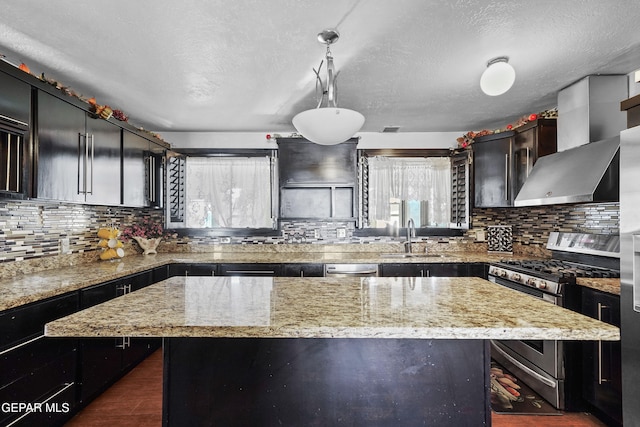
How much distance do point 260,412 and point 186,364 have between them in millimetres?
340

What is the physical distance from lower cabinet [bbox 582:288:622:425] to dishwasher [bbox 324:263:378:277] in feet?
5.68

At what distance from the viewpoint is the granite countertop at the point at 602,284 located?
2.05 metres

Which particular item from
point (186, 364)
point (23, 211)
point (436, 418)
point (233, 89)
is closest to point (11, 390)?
point (186, 364)

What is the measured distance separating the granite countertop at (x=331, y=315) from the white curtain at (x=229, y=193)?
2.34m

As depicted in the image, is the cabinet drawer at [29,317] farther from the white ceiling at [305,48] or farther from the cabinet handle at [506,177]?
the cabinet handle at [506,177]

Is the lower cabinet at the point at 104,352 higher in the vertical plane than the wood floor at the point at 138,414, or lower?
higher

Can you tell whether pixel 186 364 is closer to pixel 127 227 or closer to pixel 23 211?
pixel 23 211

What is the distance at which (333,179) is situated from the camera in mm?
3783

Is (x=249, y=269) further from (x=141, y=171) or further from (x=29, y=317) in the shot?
(x=29, y=317)

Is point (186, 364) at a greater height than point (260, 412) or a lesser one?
greater

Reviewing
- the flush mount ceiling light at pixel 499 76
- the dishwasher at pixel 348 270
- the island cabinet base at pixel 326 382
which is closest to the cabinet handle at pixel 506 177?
the flush mount ceiling light at pixel 499 76

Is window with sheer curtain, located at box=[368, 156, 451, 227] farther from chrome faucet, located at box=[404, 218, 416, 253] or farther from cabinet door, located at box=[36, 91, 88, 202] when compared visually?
cabinet door, located at box=[36, 91, 88, 202]

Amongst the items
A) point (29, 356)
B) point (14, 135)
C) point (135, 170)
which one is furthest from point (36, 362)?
point (135, 170)

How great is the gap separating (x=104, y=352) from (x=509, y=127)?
410cm
